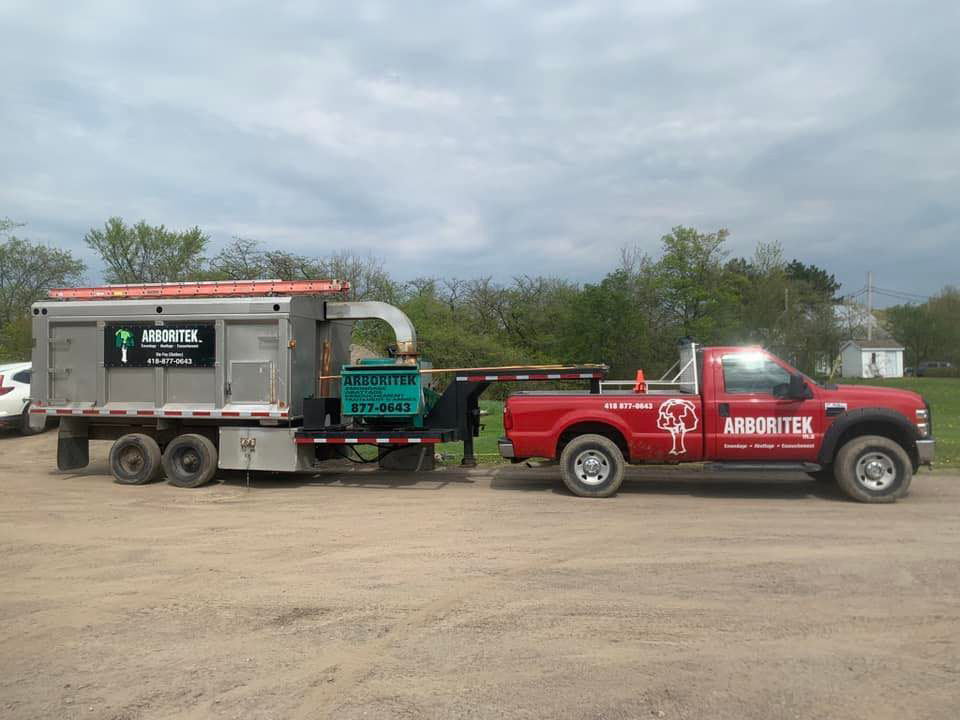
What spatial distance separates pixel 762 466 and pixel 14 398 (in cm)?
1638

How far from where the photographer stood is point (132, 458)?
1136cm

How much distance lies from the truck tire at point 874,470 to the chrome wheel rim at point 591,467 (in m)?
2.95

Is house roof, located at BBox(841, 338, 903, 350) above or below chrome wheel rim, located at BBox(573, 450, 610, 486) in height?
above

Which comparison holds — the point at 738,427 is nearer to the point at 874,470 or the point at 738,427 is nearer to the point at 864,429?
the point at 864,429

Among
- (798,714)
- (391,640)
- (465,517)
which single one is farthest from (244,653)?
(465,517)

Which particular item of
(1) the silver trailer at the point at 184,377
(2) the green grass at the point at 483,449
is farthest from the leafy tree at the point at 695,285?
(1) the silver trailer at the point at 184,377

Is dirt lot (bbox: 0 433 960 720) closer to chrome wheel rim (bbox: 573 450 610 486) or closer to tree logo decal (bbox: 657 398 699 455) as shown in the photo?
chrome wheel rim (bbox: 573 450 610 486)

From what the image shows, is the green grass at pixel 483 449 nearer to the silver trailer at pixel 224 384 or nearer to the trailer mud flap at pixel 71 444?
the silver trailer at pixel 224 384

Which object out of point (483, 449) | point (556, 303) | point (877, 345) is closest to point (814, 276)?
point (877, 345)

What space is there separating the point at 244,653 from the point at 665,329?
34605 mm

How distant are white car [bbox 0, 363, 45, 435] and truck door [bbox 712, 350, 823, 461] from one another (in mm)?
15236

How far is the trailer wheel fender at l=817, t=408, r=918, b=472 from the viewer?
30.4 ft

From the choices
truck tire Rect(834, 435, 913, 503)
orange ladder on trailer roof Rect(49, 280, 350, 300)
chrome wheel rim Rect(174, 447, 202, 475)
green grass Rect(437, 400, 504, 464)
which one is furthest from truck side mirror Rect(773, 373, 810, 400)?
chrome wheel rim Rect(174, 447, 202, 475)

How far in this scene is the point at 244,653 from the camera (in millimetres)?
4559
